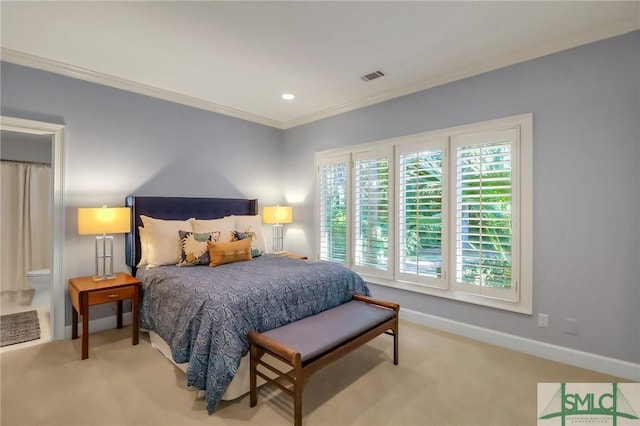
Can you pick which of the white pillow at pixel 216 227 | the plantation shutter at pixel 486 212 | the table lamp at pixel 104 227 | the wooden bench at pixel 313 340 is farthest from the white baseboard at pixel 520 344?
the white pillow at pixel 216 227

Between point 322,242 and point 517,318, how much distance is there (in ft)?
8.33

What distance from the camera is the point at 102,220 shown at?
9.68 feet

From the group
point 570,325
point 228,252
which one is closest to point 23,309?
point 228,252

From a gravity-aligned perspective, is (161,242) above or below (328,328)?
above

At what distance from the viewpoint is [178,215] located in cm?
380

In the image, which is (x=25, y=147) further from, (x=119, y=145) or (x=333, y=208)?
(x=333, y=208)

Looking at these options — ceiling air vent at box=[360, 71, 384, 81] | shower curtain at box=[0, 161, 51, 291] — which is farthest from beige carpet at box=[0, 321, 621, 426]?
ceiling air vent at box=[360, 71, 384, 81]

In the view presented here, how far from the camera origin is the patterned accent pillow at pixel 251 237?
367 cm

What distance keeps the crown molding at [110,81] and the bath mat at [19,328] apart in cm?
261

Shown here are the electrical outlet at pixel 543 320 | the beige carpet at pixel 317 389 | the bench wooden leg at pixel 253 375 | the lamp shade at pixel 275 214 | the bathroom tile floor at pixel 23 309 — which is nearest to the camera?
the beige carpet at pixel 317 389

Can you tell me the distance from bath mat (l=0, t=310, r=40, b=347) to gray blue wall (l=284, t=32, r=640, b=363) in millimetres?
4434

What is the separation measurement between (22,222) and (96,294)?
10.3 ft

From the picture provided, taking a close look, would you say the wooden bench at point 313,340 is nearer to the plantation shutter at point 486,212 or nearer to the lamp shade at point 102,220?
the plantation shutter at point 486,212

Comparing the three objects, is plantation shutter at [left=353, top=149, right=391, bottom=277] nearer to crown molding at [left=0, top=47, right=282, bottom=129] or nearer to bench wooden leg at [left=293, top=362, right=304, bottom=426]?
crown molding at [left=0, top=47, right=282, bottom=129]
